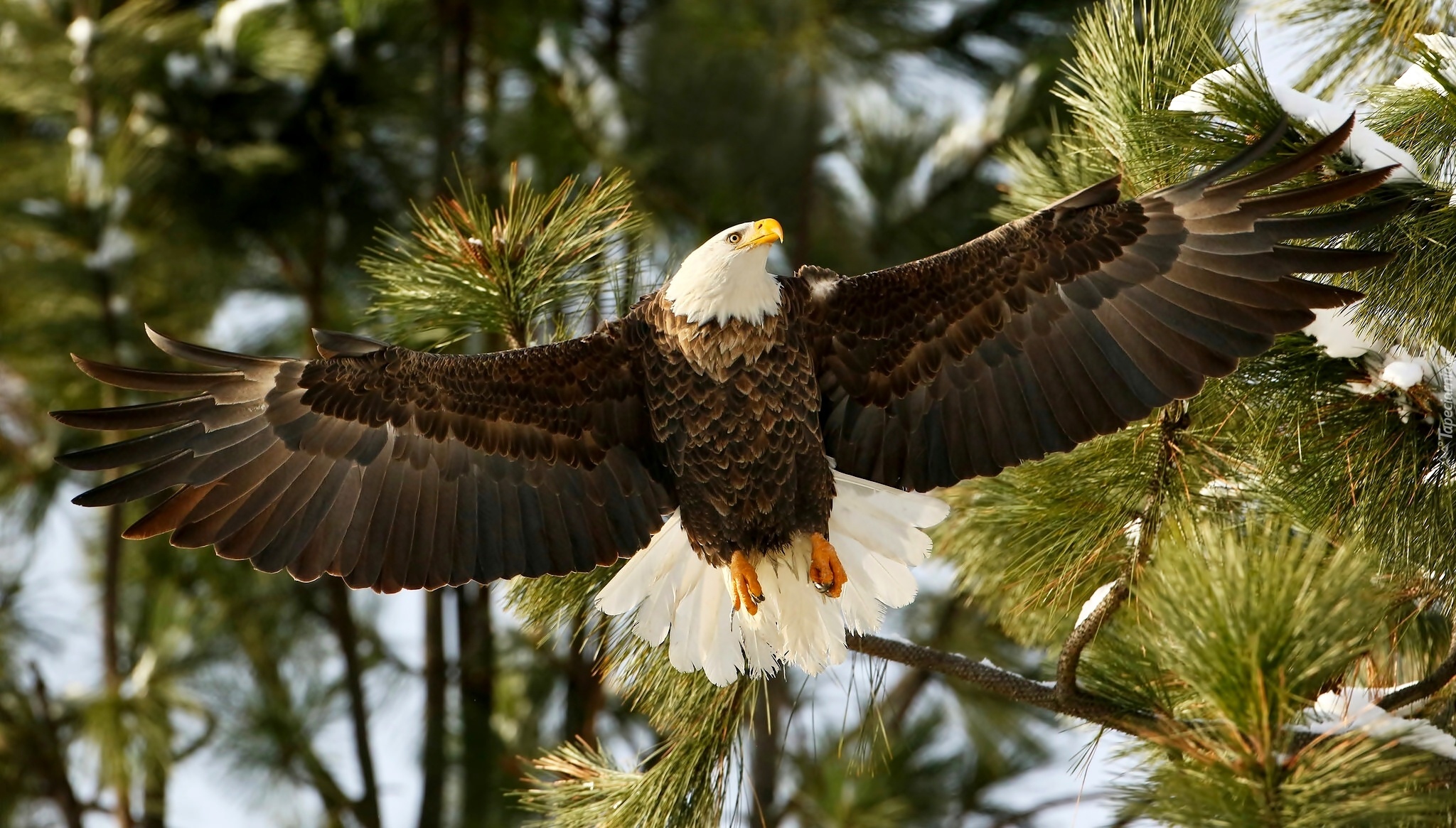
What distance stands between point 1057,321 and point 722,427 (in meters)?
0.71

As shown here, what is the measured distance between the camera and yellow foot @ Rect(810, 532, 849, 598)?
3293 mm

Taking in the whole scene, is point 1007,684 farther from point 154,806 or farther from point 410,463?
point 154,806

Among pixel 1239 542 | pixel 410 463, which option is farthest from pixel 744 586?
pixel 1239 542

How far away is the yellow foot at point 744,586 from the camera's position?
10.8 ft

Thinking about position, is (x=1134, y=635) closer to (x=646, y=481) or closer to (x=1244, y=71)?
(x=1244, y=71)

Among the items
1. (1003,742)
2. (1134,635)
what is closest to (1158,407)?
(1134,635)

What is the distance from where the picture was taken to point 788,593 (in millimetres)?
3385

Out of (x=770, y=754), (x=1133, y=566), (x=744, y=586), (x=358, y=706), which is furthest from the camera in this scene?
(x=358, y=706)

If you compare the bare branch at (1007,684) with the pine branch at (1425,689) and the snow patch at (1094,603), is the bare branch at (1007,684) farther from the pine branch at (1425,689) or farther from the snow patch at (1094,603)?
the pine branch at (1425,689)

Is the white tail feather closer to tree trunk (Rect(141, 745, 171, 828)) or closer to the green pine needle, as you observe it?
the green pine needle

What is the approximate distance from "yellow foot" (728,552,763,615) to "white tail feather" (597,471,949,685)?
0.02 meters

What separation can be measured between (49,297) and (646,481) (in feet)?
12.4

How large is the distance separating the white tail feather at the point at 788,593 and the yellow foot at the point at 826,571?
34 mm

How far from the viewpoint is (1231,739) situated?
1.98m
